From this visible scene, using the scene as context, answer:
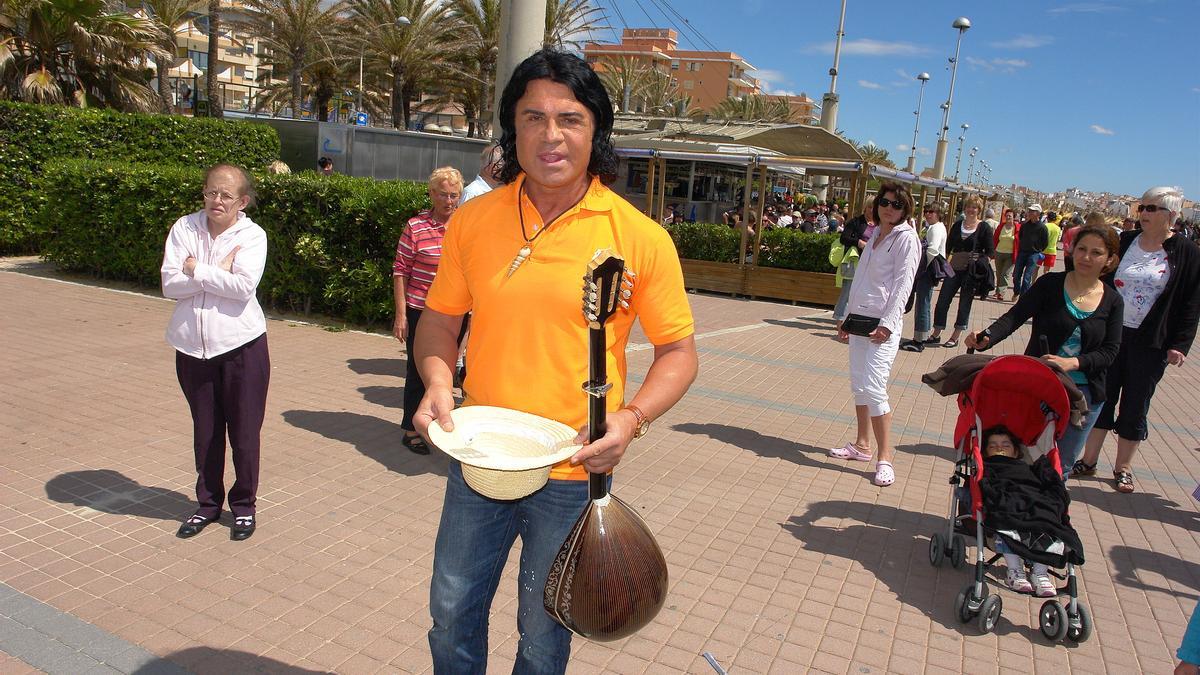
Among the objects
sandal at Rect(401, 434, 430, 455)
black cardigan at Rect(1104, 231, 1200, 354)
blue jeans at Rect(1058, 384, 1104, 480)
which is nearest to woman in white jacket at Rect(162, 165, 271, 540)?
sandal at Rect(401, 434, 430, 455)

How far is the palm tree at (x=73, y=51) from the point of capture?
49.1ft

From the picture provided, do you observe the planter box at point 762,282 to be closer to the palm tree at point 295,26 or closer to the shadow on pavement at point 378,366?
the shadow on pavement at point 378,366

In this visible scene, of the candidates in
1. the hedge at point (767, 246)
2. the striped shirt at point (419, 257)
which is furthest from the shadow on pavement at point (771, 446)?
the hedge at point (767, 246)

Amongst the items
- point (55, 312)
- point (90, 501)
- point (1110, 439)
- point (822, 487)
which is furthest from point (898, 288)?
point (55, 312)

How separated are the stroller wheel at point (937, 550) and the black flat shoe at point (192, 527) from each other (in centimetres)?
385

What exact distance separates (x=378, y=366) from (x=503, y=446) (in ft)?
20.4

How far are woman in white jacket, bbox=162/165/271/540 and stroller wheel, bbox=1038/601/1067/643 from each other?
12.7 feet

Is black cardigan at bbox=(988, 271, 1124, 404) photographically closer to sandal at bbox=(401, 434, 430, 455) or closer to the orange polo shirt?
the orange polo shirt

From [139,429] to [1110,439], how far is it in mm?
8036

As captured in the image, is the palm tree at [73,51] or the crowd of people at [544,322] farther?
the palm tree at [73,51]

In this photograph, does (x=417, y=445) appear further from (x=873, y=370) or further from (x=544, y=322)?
(x=544, y=322)

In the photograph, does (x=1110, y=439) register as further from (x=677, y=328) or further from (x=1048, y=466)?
(x=677, y=328)

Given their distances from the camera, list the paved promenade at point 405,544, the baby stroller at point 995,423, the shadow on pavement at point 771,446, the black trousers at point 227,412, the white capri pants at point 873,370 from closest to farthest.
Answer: the paved promenade at point 405,544
the black trousers at point 227,412
the baby stroller at point 995,423
the white capri pants at point 873,370
the shadow on pavement at point 771,446

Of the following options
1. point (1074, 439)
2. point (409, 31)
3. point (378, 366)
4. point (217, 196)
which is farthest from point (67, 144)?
point (409, 31)
